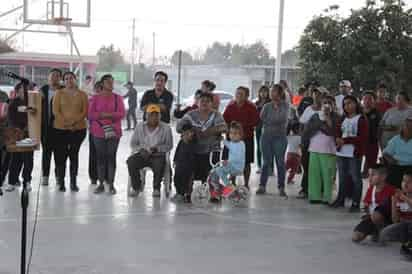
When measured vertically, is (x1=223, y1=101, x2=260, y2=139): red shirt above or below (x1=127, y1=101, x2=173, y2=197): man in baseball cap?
above

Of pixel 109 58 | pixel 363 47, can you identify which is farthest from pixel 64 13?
pixel 109 58

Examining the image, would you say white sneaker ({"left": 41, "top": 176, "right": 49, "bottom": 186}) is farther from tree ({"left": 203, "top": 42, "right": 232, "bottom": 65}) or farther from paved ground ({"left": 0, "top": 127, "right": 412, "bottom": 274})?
tree ({"left": 203, "top": 42, "right": 232, "bottom": 65})

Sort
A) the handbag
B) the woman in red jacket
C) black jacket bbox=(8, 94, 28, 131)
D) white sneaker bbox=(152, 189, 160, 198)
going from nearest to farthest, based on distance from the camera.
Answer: the woman in red jacket, black jacket bbox=(8, 94, 28, 131), white sneaker bbox=(152, 189, 160, 198), the handbag

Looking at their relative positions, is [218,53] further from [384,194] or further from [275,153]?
[384,194]

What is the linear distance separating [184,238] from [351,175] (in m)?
2.73

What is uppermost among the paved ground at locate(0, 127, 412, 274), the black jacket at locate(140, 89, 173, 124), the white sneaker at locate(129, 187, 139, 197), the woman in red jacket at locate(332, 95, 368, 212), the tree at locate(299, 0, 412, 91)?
the tree at locate(299, 0, 412, 91)

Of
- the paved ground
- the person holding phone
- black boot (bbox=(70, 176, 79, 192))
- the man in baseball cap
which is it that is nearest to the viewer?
the paved ground

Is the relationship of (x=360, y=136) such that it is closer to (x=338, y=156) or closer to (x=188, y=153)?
(x=338, y=156)

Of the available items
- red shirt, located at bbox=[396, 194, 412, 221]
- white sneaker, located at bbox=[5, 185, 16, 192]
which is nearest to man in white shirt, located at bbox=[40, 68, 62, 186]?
white sneaker, located at bbox=[5, 185, 16, 192]

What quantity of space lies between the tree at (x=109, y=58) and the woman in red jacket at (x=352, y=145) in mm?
48878

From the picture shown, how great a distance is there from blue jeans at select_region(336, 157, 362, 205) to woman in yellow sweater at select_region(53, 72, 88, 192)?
3.55 meters

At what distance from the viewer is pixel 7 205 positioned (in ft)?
28.1

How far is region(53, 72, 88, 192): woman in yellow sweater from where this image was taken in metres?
9.60

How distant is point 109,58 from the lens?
57562 mm
